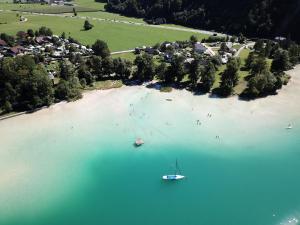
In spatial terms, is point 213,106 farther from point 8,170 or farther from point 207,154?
point 8,170

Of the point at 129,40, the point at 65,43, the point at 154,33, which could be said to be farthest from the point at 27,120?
the point at 154,33

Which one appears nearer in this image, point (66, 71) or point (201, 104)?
point (201, 104)

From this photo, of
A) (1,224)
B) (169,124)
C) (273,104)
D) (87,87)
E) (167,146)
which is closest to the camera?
(1,224)

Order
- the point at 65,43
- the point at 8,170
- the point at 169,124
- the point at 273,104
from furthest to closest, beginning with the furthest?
the point at 65,43, the point at 273,104, the point at 169,124, the point at 8,170

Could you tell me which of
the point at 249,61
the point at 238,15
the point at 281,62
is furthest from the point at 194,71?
the point at 238,15

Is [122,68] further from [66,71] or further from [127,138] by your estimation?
[127,138]

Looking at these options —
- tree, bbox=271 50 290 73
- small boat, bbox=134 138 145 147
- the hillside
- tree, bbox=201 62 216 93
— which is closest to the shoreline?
tree, bbox=201 62 216 93
